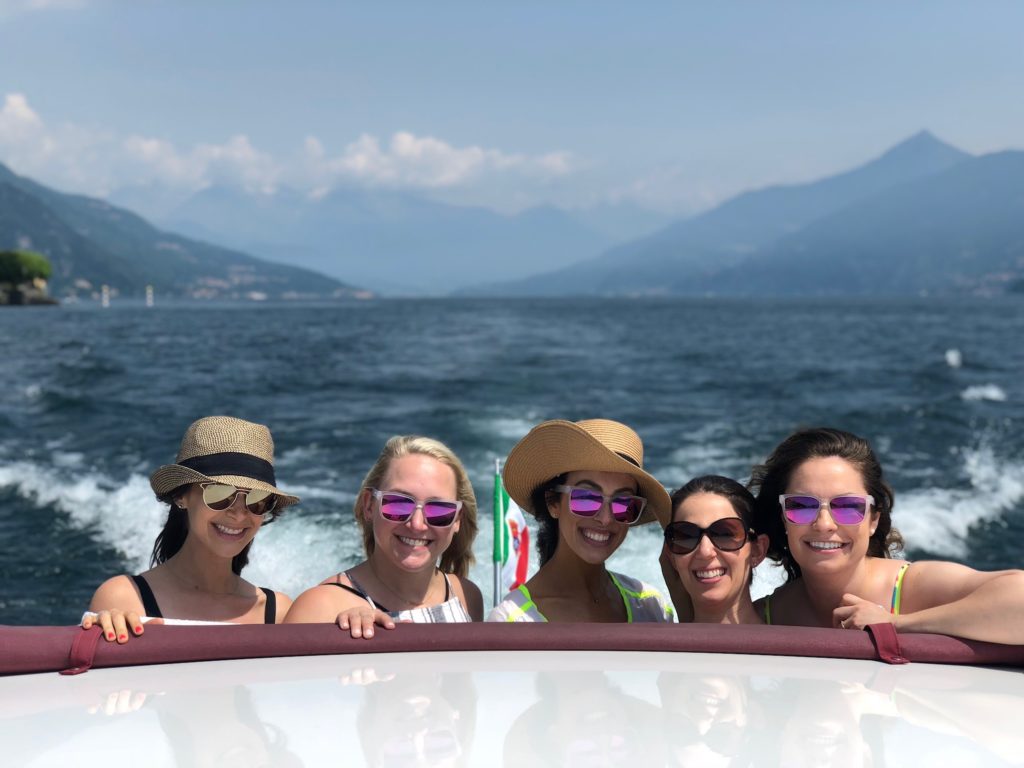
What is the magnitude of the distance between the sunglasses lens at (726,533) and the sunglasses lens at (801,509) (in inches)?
5.6

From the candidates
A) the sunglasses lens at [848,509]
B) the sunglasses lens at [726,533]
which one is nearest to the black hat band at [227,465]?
the sunglasses lens at [726,533]

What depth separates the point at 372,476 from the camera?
3055mm

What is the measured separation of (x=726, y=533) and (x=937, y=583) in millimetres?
582

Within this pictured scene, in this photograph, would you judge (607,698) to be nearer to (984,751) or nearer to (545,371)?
(984,751)

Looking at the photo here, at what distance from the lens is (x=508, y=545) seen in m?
6.77

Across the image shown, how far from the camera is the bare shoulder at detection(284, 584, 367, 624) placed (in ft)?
9.02

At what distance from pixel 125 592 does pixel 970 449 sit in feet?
56.6

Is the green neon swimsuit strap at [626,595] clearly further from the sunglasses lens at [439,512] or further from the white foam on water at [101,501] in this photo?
the white foam on water at [101,501]

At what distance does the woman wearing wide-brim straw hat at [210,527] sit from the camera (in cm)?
286

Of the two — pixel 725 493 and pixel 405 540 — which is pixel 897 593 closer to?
pixel 725 493

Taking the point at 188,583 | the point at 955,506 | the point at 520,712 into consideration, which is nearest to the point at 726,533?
the point at 520,712

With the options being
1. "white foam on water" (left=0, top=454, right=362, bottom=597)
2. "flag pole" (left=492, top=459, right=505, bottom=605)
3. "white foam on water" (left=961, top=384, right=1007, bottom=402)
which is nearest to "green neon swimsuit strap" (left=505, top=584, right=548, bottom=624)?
"flag pole" (left=492, top=459, right=505, bottom=605)

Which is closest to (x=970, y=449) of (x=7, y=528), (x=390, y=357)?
(x=7, y=528)

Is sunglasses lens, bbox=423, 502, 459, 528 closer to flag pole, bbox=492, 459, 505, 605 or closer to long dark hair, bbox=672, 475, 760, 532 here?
long dark hair, bbox=672, 475, 760, 532
